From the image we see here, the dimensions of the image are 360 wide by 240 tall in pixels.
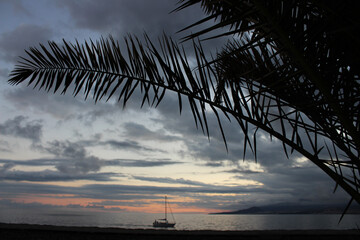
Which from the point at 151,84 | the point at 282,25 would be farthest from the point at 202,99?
the point at 282,25

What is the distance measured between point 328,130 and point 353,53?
768mm

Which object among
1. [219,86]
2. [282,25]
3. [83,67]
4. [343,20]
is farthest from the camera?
[83,67]

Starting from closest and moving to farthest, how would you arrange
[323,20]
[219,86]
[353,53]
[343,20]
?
[343,20] → [353,53] → [323,20] → [219,86]

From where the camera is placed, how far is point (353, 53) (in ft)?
5.79

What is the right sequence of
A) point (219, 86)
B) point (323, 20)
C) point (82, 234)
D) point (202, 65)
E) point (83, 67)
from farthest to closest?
1. point (82, 234)
2. point (83, 67)
3. point (219, 86)
4. point (202, 65)
5. point (323, 20)

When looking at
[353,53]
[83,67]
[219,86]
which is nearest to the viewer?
[353,53]

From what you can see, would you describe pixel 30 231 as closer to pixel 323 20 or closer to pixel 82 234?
pixel 82 234

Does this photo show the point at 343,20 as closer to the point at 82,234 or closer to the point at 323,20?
the point at 323,20

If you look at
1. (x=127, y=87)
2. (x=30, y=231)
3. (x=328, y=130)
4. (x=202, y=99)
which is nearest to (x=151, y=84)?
(x=127, y=87)

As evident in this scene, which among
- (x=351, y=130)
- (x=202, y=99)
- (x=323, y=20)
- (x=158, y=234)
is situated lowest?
(x=158, y=234)

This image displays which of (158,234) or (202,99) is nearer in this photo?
(202,99)

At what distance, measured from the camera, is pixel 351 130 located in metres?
1.84

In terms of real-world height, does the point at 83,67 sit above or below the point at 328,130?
above

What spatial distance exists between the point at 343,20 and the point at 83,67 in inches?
85.8
